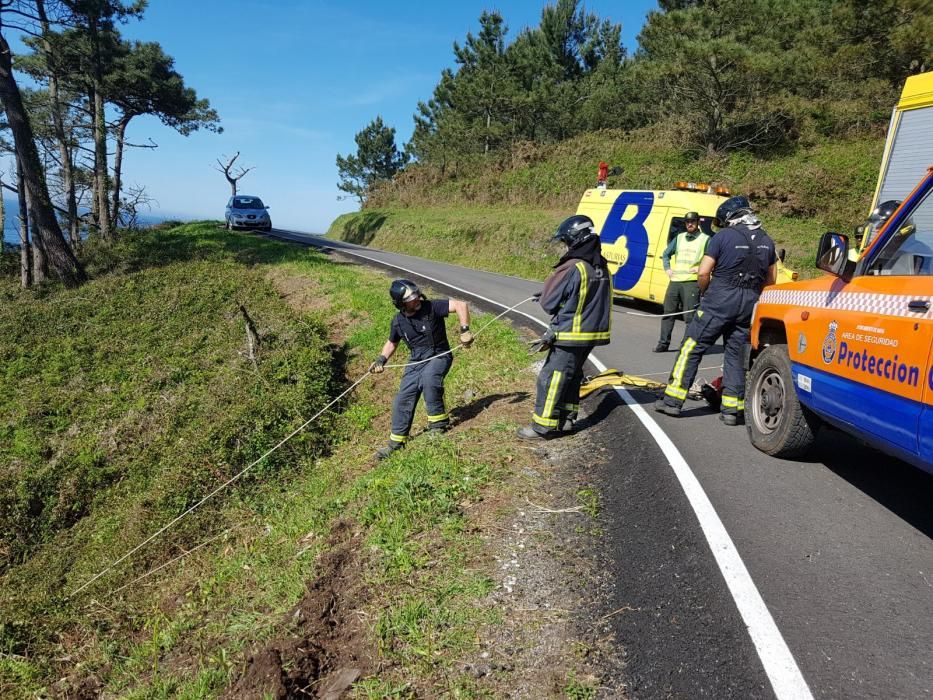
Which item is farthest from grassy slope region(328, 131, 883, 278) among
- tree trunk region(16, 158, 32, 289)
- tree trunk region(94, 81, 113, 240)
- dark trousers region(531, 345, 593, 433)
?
tree trunk region(16, 158, 32, 289)

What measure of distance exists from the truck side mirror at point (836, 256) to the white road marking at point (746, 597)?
1713 millimetres

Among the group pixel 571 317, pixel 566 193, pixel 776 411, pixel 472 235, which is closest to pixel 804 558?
pixel 776 411

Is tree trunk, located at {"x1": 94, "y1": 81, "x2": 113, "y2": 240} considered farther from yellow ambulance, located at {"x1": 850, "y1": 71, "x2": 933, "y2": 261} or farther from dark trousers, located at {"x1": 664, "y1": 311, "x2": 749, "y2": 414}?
yellow ambulance, located at {"x1": 850, "y1": 71, "x2": 933, "y2": 261}

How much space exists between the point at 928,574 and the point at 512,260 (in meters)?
19.0

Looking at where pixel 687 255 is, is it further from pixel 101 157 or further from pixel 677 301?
pixel 101 157

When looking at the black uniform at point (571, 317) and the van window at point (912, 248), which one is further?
the black uniform at point (571, 317)

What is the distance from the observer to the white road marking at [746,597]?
2494mm

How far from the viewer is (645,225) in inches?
481

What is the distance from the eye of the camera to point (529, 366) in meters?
8.31

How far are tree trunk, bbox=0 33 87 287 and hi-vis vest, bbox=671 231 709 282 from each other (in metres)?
16.1

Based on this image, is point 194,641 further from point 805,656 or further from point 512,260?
point 512,260

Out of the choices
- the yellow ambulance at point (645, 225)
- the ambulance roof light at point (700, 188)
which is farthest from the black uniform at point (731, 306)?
the ambulance roof light at point (700, 188)

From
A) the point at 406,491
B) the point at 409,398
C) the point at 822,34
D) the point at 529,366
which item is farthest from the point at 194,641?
the point at 822,34

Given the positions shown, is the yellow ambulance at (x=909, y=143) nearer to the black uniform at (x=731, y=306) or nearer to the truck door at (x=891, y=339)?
the black uniform at (x=731, y=306)
